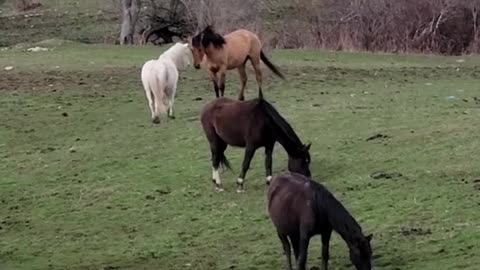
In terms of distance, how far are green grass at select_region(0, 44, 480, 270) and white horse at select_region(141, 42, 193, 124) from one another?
32 centimetres

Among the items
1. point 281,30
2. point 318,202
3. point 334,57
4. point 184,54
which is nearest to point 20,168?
point 184,54

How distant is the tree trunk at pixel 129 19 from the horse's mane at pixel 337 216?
27835 millimetres

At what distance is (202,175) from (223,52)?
5.55 m

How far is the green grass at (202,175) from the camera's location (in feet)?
29.7

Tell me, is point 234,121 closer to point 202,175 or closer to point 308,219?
point 202,175

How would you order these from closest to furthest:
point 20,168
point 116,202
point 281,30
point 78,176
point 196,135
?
1. point 116,202
2. point 78,176
3. point 20,168
4. point 196,135
5. point 281,30

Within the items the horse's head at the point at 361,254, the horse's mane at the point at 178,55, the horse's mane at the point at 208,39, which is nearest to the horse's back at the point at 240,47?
the horse's mane at the point at 208,39

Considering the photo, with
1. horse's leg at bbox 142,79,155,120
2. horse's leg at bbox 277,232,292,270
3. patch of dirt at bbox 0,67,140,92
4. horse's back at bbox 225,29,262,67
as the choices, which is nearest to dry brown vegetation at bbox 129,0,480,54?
patch of dirt at bbox 0,67,140,92

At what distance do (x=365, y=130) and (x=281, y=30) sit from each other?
19008mm

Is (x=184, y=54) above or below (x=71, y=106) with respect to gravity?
above

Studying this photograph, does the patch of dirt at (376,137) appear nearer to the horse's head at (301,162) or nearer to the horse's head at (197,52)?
the horse's head at (301,162)

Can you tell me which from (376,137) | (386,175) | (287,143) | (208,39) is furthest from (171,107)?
(287,143)

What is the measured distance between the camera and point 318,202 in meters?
7.29

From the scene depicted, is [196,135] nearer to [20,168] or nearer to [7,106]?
[20,168]
